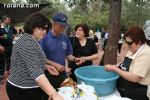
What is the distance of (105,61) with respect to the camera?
19.7 ft

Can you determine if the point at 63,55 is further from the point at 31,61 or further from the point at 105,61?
the point at 105,61

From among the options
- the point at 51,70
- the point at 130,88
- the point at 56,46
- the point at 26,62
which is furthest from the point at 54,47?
the point at 26,62

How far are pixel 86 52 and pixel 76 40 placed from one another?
0.78 feet

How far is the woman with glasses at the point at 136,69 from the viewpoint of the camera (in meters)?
2.80

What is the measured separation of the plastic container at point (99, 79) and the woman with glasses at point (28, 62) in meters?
0.49

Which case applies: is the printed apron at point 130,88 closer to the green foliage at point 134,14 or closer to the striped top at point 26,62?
the striped top at point 26,62

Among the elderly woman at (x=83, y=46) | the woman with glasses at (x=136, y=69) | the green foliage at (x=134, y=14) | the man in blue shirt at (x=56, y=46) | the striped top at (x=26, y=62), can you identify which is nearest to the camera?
the striped top at (x=26, y=62)

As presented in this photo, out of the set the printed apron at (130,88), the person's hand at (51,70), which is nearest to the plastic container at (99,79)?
the printed apron at (130,88)

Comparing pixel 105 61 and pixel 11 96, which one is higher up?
pixel 11 96

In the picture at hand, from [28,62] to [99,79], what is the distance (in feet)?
2.62

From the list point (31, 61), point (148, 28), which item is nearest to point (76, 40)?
point (148, 28)

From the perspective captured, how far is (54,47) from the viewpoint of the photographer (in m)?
3.54

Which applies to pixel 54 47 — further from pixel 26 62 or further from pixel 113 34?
pixel 113 34

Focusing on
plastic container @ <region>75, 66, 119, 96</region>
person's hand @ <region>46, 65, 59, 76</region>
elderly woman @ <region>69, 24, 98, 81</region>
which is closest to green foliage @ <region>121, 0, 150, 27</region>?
elderly woman @ <region>69, 24, 98, 81</region>
